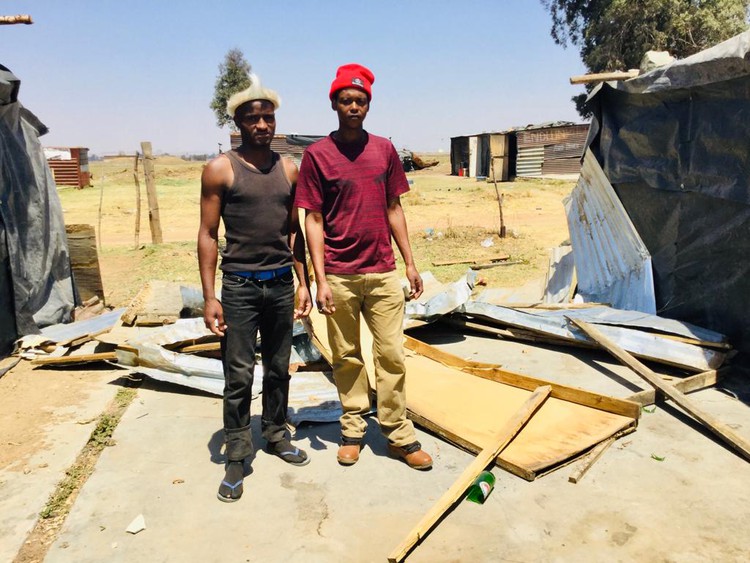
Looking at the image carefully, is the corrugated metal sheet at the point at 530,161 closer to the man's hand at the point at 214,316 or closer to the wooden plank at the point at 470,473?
the wooden plank at the point at 470,473

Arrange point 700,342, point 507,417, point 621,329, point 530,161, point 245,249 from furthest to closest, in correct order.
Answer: point 530,161, point 621,329, point 700,342, point 507,417, point 245,249

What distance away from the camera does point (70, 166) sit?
30.9 meters

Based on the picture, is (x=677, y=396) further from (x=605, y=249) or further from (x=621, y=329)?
(x=605, y=249)

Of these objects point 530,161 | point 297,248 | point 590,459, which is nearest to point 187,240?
point 297,248

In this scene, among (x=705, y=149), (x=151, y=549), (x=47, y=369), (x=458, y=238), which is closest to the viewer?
(x=151, y=549)

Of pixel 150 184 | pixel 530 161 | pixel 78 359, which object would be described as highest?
pixel 530 161

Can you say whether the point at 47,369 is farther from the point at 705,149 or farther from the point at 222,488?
→ the point at 705,149

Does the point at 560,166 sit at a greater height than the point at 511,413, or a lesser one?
greater

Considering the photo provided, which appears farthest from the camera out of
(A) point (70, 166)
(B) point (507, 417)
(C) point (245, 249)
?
(A) point (70, 166)

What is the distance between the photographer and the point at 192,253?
39.0 ft

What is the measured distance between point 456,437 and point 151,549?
5.78 ft

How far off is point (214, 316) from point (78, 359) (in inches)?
111

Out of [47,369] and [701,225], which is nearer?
[701,225]

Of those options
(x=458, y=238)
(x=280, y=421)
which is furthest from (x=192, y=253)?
(x=280, y=421)
